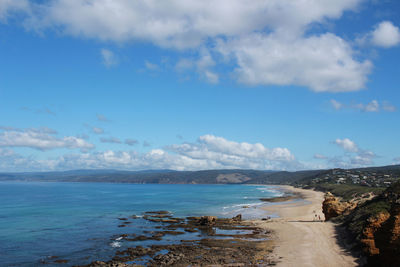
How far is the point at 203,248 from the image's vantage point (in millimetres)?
33688

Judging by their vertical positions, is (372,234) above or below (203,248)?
above

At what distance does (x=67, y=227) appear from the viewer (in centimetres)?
5028

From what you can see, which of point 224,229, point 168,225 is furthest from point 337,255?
point 168,225

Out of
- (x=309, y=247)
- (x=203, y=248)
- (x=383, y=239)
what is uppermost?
(x=383, y=239)

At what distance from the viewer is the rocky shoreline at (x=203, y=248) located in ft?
93.1

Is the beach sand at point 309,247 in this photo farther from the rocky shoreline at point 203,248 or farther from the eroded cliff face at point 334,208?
the eroded cliff face at point 334,208

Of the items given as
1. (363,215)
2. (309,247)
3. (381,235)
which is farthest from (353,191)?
(381,235)

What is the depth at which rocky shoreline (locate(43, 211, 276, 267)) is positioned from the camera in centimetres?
2839

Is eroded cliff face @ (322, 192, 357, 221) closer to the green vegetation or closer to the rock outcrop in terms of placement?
the green vegetation

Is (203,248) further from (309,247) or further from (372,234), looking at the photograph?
(372,234)

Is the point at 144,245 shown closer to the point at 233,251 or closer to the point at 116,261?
the point at 116,261

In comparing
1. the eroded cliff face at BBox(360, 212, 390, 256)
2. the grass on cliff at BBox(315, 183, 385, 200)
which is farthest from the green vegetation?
the grass on cliff at BBox(315, 183, 385, 200)

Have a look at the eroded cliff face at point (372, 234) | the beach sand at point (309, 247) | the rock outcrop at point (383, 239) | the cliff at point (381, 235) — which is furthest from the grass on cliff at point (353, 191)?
the rock outcrop at point (383, 239)

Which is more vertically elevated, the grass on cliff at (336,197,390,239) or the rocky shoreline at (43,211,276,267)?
the grass on cliff at (336,197,390,239)
